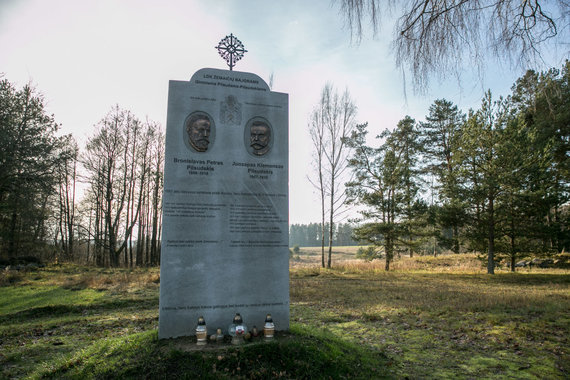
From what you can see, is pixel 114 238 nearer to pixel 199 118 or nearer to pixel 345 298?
pixel 345 298

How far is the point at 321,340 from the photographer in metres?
4.30

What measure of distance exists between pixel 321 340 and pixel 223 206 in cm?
239

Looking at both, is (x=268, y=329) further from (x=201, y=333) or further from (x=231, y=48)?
(x=231, y=48)

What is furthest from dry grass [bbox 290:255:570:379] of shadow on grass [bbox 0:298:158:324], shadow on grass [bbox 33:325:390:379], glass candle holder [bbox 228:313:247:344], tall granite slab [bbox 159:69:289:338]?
shadow on grass [bbox 0:298:158:324]

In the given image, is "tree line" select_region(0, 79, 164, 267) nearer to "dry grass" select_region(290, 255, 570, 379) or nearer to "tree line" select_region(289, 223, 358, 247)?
"dry grass" select_region(290, 255, 570, 379)

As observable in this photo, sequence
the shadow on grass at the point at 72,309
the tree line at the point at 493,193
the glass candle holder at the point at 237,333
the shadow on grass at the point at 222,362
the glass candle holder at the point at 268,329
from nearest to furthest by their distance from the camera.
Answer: the shadow on grass at the point at 222,362 < the glass candle holder at the point at 237,333 < the glass candle holder at the point at 268,329 < the shadow on grass at the point at 72,309 < the tree line at the point at 493,193

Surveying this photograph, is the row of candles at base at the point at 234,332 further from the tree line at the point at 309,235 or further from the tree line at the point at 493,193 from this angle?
the tree line at the point at 309,235

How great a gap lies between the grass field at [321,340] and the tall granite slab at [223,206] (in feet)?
1.93

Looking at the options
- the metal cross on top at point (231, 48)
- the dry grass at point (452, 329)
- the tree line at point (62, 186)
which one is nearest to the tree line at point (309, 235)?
the tree line at point (62, 186)

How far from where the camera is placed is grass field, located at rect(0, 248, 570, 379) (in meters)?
3.63

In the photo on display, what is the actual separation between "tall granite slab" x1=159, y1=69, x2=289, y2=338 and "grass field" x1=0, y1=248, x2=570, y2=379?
0.59m

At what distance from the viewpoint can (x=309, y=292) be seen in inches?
450

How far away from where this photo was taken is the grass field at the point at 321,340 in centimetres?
363

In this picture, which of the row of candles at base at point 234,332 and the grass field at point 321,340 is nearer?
the grass field at point 321,340
